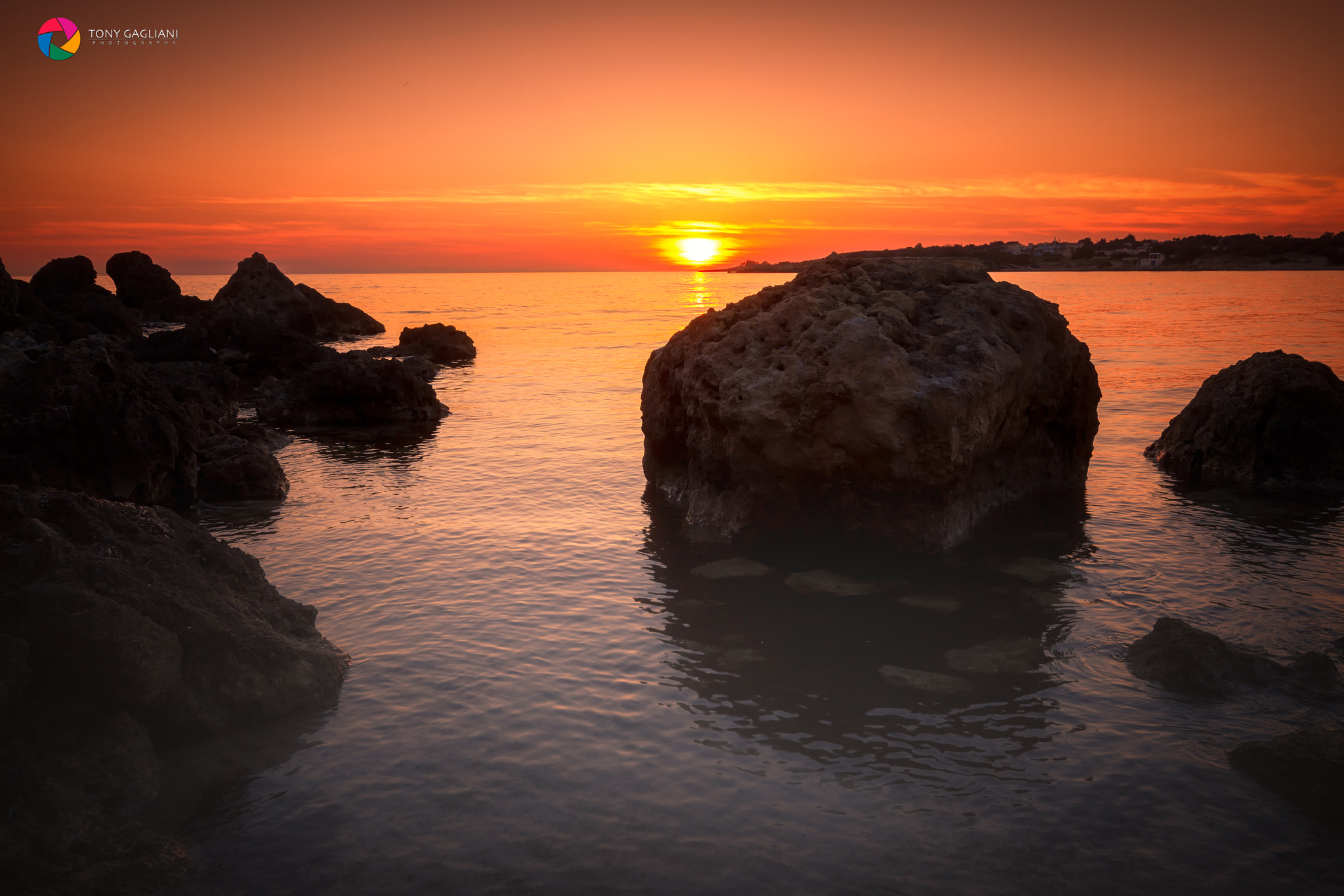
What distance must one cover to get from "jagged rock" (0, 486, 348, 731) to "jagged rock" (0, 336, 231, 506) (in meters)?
7.45

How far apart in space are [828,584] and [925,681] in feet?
10.6

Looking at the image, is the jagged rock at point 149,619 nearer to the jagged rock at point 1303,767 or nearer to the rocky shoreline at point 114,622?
the rocky shoreline at point 114,622

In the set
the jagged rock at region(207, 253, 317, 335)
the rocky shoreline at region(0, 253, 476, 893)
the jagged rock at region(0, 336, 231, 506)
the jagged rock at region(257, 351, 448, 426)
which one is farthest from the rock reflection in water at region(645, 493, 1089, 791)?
the jagged rock at region(207, 253, 317, 335)

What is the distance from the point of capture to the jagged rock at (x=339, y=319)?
223ft

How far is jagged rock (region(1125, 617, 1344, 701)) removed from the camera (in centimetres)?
923

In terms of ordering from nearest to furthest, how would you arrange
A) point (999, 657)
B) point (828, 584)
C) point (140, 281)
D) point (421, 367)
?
point (999, 657) → point (828, 584) → point (421, 367) → point (140, 281)

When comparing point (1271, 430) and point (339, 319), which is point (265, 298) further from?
point (1271, 430)

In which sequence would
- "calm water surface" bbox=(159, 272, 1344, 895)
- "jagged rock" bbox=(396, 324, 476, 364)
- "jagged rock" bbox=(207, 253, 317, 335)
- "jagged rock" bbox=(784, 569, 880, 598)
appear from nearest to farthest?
"calm water surface" bbox=(159, 272, 1344, 895), "jagged rock" bbox=(784, 569, 880, 598), "jagged rock" bbox=(396, 324, 476, 364), "jagged rock" bbox=(207, 253, 317, 335)

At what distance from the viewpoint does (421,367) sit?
35438 millimetres

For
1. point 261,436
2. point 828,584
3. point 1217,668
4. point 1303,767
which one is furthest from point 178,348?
point 1303,767

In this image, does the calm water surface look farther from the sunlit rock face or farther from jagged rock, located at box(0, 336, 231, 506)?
jagged rock, located at box(0, 336, 231, 506)

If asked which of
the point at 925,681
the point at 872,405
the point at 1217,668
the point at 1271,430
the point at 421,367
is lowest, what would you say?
the point at 925,681

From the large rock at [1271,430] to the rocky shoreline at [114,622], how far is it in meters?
18.8

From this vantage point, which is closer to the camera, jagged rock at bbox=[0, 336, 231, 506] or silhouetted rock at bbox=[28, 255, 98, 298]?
jagged rock at bbox=[0, 336, 231, 506]
